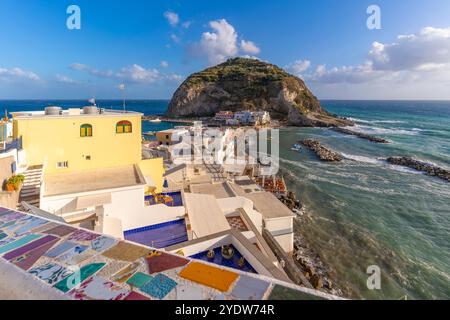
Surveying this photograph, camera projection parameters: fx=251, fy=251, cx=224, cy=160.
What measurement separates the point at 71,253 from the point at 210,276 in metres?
2.29

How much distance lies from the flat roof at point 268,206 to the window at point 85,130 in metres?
9.92

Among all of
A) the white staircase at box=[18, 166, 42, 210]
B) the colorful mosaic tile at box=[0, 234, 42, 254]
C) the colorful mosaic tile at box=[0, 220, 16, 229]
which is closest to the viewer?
the colorful mosaic tile at box=[0, 234, 42, 254]

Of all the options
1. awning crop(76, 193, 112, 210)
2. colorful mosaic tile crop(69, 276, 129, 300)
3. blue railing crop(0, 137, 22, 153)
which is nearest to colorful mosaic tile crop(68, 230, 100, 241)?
colorful mosaic tile crop(69, 276, 129, 300)

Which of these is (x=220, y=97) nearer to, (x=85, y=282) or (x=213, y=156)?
(x=213, y=156)

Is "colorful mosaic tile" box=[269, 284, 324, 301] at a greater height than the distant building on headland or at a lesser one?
lesser

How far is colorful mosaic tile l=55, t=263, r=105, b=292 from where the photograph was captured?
10.4 feet

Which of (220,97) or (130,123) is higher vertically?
(220,97)

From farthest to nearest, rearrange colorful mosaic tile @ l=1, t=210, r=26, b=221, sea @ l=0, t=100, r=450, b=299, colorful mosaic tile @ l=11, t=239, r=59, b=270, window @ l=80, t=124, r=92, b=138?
sea @ l=0, t=100, r=450, b=299
window @ l=80, t=124, r=92, b=138
colorful mosaic tile @ l=1, t=210, r=26, b=221
colorful mosaic tile @ l=11, t=239, r=59, b=270

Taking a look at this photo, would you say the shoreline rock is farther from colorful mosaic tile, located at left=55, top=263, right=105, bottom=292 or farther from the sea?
colorful mosaic tile, located at left=55, top=263, right=105, bottom=292

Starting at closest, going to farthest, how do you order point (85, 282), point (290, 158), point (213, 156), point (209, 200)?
point (85, 282)
point (209, 200)
point (213, 156)
point (290, 158)

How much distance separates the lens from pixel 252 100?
100875 millimetres

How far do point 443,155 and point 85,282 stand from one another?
57.6 meters
